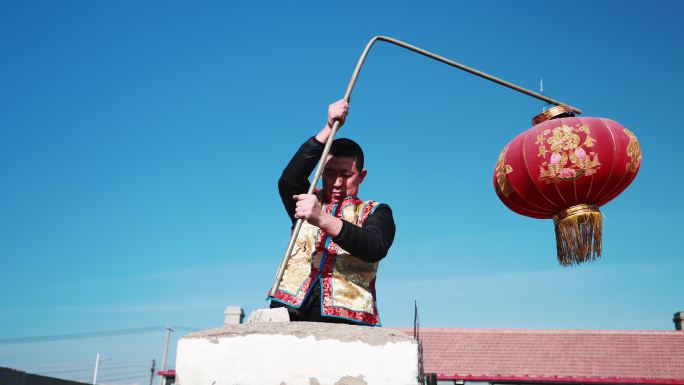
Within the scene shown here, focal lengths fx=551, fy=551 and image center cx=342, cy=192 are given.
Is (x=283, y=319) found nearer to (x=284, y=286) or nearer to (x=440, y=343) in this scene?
(x=284, y=286)

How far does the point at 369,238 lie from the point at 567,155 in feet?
7.14

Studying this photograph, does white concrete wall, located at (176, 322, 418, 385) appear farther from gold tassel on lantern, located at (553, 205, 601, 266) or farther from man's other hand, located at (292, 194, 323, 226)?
gold tassel on lantern, located at (553, 205, 601, 266)

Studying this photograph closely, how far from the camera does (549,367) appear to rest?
15.0 m

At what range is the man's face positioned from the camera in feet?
8.21

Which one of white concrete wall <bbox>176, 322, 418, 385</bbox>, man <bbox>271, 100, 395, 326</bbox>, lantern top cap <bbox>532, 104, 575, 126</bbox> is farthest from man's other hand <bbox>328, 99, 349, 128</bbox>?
lantern top cap <bbox>532, 104, 575, 126</bbox>

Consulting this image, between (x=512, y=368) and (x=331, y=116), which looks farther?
(x=512, y=368)

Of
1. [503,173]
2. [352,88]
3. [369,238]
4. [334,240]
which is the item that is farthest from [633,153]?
[334,240]

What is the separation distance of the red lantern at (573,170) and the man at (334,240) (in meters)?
1.75

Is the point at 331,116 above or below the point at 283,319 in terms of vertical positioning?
above

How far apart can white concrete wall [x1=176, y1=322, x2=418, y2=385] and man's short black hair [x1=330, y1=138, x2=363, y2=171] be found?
97cm

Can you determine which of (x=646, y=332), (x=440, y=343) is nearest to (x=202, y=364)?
(x=440, y=343)

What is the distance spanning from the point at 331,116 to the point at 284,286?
0.74 meters

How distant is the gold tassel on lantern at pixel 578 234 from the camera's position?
12.3 ft

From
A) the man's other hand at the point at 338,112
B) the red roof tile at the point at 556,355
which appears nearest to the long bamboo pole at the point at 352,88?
the man's other hand at the point at 338,112
